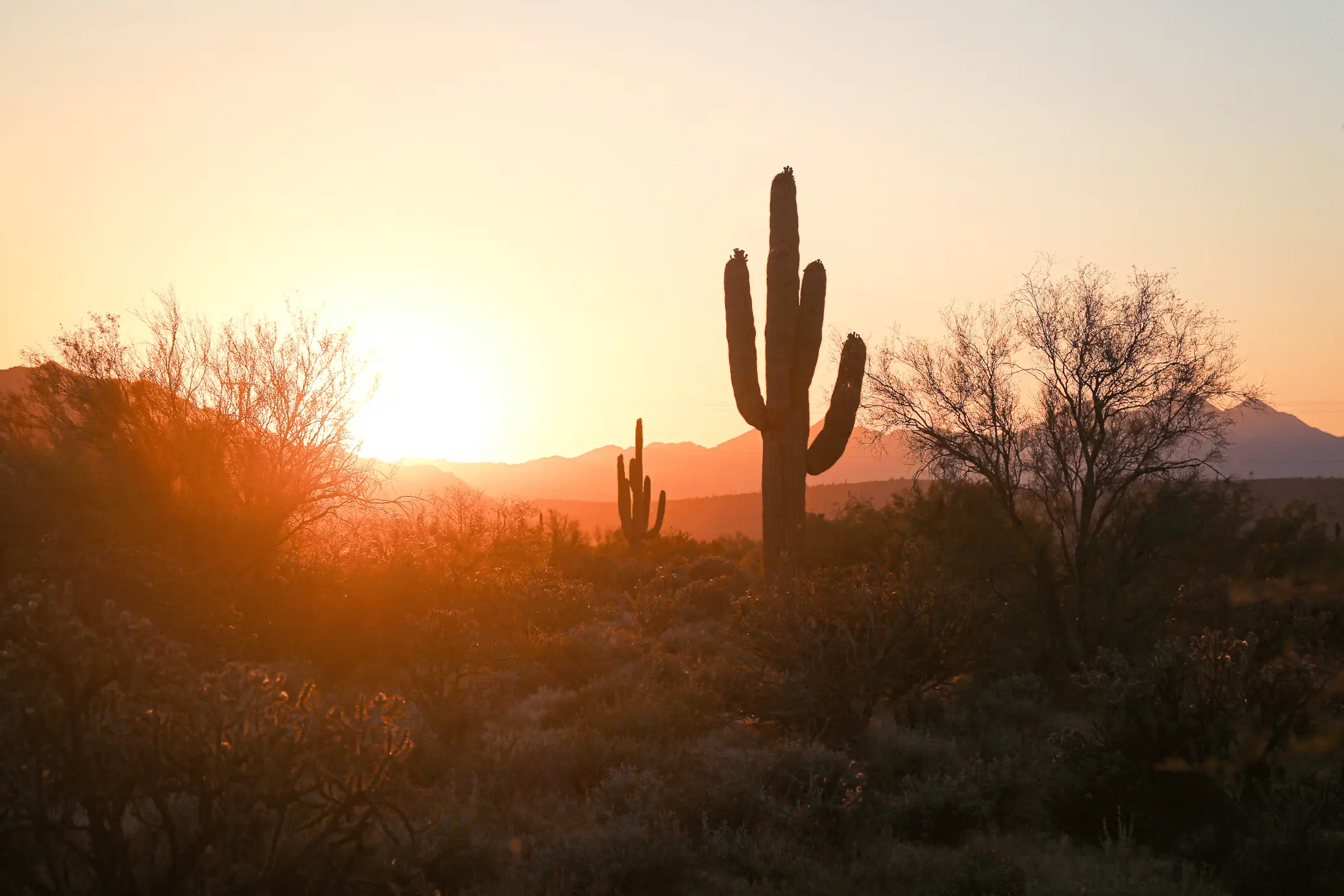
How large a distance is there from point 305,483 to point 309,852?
1712cm

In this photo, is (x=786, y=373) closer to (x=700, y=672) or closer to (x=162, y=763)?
(x=700, y=672)

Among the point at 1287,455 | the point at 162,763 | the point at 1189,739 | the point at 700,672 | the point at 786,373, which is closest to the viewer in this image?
the point at 162,763

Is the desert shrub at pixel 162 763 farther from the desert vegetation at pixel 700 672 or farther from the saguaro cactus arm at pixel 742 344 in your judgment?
the saguaro cactus arm at pixel 742 344

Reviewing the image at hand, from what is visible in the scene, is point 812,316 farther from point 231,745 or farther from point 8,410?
point 8,410

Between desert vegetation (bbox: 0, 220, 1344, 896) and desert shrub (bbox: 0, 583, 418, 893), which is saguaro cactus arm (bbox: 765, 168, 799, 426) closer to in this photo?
desert vegetation (bbox: 0, 220, 1344, 896)

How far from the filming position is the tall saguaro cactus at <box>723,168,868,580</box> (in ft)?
56.5

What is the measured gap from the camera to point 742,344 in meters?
17.8

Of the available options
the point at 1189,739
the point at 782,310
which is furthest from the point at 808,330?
the point at 1189,739

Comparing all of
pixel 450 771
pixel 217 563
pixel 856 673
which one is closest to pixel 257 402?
pixel 217 563

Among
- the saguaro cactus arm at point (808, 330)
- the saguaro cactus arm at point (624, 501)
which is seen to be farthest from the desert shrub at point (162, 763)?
the saguaro cactus arm at point (624, 501)

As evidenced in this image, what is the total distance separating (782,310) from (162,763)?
13.9m

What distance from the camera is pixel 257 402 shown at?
21203mm

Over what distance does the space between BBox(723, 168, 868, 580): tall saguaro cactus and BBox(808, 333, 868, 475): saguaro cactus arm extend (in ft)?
0.05

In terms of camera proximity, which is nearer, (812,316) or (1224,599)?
(1224,599)
